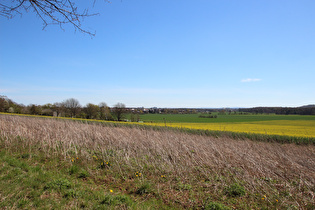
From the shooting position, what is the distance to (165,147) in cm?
734

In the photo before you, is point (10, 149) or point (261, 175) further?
point (10, 149)

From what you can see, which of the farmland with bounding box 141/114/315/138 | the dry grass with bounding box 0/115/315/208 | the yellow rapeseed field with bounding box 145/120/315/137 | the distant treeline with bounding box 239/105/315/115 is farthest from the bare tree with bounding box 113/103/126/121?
the distant treeline with bounding box 239/105/315/115

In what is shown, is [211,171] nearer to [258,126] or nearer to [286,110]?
[258,126]

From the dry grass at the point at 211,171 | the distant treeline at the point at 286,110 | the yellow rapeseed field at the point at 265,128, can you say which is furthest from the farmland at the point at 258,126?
the distant treeline at the point at 286,110

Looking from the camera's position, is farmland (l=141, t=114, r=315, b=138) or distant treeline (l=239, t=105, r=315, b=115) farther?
distant treeline (l=239, t=105, r=315, b=115)

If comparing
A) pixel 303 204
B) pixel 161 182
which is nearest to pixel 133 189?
pixel 161 182

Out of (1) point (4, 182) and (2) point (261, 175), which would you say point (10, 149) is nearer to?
(1) point (4, 182)

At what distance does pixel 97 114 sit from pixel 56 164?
87.7 feet

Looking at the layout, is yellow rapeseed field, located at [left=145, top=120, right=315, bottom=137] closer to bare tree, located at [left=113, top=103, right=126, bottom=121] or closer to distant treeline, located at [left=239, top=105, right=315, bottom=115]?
bare tree, located at [left=113, top=103, right=126, bottom=121]

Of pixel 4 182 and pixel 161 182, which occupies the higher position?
pixel 4 182

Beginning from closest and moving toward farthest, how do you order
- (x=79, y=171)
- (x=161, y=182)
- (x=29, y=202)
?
(x=29, y=202)
(x=161, y=182)
(x=79, y=171)

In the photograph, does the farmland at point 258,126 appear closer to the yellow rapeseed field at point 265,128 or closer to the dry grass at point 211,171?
the yellow rapeseed field at point 265,128

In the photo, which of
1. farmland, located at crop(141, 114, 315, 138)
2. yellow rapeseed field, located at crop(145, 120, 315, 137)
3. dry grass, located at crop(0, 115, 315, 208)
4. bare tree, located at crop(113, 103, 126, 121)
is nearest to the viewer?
dry grass, located at crop(0, 115, 315, 208)

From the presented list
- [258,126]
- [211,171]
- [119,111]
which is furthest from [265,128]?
[119,111]
